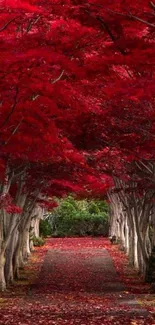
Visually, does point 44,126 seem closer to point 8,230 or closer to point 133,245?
point 8,230

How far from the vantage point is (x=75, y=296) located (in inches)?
776

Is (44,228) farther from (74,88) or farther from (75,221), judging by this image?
(74,88)

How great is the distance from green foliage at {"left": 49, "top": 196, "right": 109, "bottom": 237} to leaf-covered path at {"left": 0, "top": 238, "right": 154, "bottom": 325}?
69.2 ft

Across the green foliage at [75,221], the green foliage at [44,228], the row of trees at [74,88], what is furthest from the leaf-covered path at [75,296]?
the green foliage at [75,221]

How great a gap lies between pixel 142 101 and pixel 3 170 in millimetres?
4549

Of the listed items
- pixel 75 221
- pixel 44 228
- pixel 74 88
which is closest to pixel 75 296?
pixel 74 88

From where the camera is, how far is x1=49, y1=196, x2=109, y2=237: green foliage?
60.7 metres

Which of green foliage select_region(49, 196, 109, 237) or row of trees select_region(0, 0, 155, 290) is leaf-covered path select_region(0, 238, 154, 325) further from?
green foliage select_region(49, 196, 109, 237)

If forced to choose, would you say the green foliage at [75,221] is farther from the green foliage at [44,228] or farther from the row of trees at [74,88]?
the row of trees at [74,88]

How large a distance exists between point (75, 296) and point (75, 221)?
1615 inches

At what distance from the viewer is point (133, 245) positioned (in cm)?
3042

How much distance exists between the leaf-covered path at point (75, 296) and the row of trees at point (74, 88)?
94.0 inches

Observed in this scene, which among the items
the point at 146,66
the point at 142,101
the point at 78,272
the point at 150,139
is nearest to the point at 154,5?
the point at 146,66

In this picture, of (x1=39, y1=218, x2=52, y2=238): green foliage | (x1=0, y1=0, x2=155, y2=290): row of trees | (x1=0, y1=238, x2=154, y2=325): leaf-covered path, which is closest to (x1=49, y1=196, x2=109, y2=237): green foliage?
(x1=39, y1=218, x2=52, y2=238): green foliage
